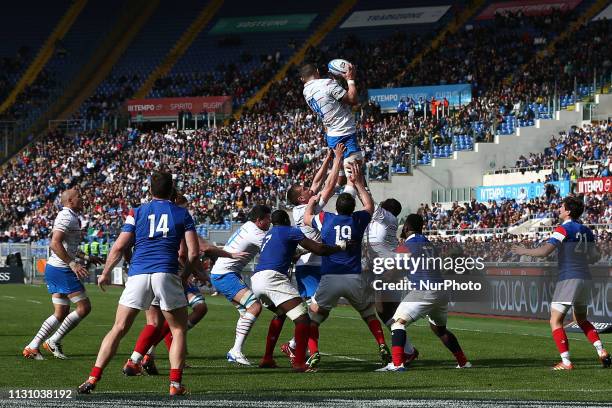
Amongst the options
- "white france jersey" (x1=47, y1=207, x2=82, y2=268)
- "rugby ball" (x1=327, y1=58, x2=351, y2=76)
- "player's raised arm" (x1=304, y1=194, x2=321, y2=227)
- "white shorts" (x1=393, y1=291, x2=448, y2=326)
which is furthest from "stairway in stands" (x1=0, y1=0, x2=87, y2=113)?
"white shorts" (x1=393, y1=291, x2=448, y2=326)

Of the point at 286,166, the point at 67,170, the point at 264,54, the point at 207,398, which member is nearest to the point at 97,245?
the point at 286,166

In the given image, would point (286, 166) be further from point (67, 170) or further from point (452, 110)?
point (67, 170)

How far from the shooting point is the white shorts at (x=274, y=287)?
14461mm

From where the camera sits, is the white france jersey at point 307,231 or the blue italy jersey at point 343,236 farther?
the white france jersey at point 307,231

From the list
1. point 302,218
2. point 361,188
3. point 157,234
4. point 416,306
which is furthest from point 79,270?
point 416,306

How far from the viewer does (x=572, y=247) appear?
48.7ft

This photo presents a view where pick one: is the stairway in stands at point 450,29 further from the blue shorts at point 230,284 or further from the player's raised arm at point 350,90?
the player's raised arm at point 350,90

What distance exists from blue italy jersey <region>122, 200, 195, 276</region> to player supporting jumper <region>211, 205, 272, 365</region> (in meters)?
3.73

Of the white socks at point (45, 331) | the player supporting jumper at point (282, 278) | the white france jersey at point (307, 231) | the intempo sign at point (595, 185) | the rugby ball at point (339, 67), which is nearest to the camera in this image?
the player supporting jumper at point (282, 278)

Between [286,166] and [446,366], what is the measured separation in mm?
36828

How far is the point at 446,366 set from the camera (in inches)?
601

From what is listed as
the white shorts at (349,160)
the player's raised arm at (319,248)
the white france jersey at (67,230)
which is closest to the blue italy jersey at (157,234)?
the player's raised arm at (319,248)

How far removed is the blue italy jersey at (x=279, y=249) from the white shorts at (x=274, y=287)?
0.08 metres

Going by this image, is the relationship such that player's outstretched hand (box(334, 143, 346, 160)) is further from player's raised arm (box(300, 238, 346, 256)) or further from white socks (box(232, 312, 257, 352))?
white socks (box(232, 312, 257, 352))
